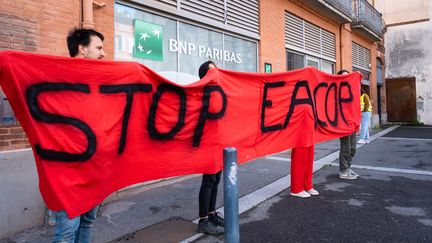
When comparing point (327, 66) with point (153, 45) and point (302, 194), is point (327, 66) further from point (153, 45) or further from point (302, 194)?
point (302, 194)

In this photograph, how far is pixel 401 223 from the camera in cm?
418

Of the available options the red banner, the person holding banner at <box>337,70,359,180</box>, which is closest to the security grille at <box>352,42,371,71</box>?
the person holding banner at <box>337,70,359,180</box>

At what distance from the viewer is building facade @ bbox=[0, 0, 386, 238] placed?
4.21 metres

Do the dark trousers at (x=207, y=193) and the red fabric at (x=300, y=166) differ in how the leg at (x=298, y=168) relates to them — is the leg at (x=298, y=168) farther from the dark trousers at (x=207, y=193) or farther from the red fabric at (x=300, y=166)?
the dark trousers at (x=207, y=193)

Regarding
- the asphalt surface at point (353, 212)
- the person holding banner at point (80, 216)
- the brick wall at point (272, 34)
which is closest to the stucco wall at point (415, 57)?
the brick wall at point (272, 34)

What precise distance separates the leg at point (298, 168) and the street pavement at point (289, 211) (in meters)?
0.24

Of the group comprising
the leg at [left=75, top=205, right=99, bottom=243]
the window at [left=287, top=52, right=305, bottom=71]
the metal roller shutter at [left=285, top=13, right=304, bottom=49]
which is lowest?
the leg at [left=75, top=205, right=99, bottom=243]

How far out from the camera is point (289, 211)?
469 centimetres

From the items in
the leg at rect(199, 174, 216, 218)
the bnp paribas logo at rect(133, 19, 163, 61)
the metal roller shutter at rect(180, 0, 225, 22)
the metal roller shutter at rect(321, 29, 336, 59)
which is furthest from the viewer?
the metal roller shutter at rect(321, 29, 336, 59)

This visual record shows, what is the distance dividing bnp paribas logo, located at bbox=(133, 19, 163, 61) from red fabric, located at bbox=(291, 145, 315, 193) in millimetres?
3150

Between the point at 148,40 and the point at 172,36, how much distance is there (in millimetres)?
686

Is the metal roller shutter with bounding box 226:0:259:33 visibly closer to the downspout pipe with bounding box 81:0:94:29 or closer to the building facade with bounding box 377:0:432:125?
the downspout pipe with bounding box 81:0:94:29

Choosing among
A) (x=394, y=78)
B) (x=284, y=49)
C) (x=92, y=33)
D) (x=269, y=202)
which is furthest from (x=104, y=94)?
(x=394, y=78)

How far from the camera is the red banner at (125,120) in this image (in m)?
2.35
